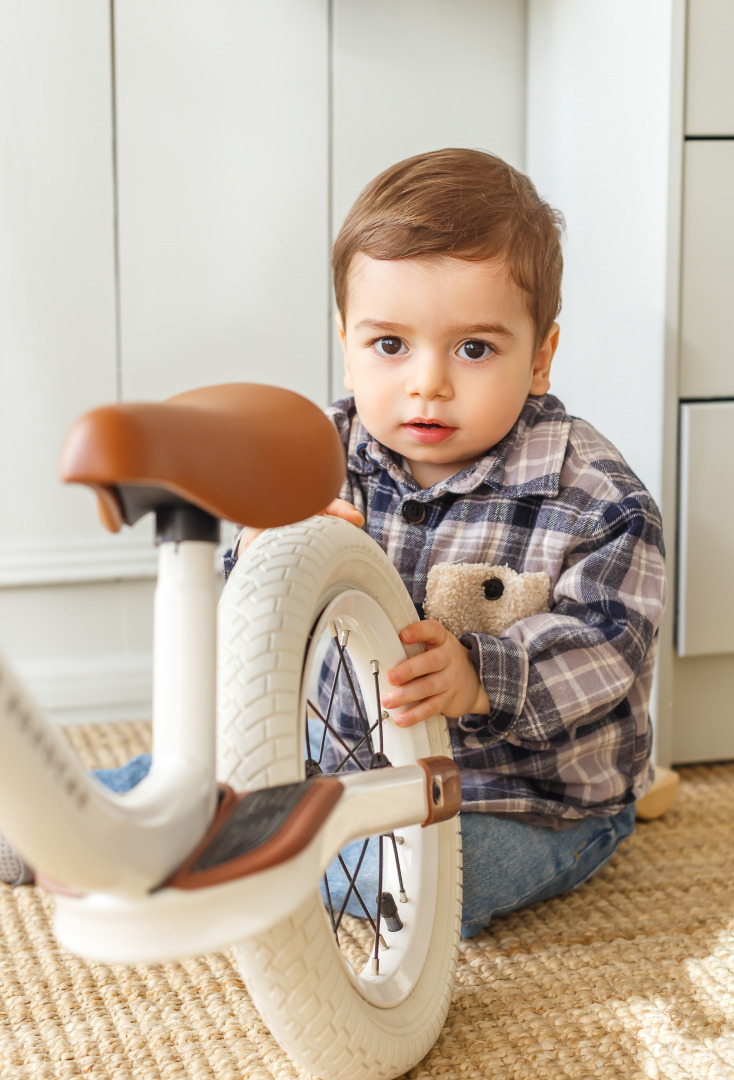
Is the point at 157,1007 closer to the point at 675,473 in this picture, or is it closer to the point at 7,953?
the point at 7,953

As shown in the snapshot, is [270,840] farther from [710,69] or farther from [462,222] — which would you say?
[710,69]

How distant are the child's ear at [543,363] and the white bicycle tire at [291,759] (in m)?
0.32

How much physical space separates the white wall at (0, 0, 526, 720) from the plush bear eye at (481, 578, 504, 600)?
538 millimetres

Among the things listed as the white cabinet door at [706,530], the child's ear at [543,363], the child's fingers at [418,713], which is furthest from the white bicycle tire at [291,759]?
the white cabinet door at [706,530]

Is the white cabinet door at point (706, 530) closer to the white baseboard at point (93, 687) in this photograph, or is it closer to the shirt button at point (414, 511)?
the shirt button at point (414, 511)

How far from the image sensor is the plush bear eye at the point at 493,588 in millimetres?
777

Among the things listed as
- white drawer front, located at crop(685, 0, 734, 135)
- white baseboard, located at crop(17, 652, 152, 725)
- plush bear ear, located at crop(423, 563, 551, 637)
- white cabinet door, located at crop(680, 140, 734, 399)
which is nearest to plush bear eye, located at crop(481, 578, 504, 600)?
plush bear ear, located at crop(423, 563, 551, 637)

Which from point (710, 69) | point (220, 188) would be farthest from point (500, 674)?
point (220, 188)

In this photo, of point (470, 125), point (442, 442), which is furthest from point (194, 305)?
point (442, 442)

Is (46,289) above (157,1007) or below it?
above

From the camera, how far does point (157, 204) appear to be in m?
1.17

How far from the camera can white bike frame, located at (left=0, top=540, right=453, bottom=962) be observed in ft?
1.09

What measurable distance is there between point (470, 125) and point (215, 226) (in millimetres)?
337

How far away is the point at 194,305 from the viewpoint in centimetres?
120
